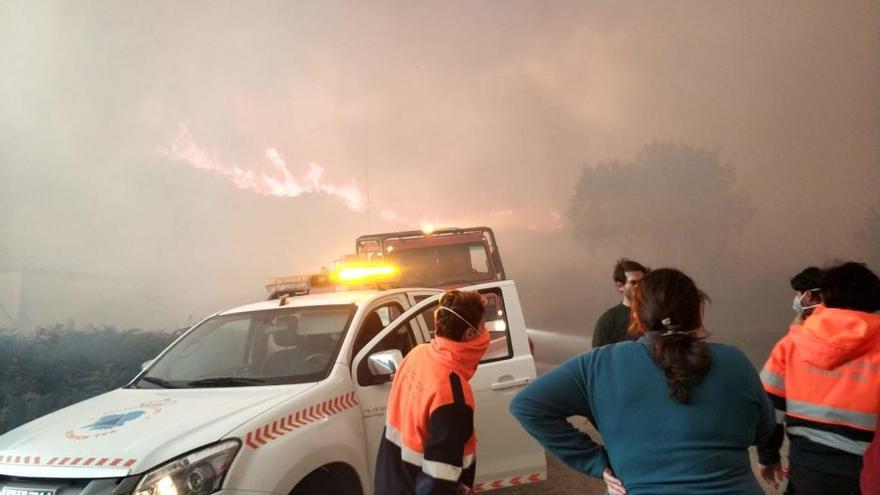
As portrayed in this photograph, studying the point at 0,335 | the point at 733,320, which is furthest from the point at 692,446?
the point at 733,320

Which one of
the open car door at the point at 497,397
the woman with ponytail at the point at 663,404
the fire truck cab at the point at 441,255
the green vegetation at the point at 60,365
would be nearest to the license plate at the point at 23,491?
→ the open car door at the point at 497,397

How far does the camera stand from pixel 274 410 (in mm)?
2354

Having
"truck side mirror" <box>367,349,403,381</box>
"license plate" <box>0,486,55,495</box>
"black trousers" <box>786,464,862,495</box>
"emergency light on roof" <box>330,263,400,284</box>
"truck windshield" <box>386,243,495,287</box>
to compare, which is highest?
"truck windshield" <box>386,243,495,287</box>

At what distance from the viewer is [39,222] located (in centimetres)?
748

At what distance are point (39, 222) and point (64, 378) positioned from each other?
7.77ft

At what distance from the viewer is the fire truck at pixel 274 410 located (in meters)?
2.05

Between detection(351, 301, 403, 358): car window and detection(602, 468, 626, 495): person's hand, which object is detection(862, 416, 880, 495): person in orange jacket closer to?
detection(602, 468, 626, 495): person's hand

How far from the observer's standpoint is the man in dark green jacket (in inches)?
145

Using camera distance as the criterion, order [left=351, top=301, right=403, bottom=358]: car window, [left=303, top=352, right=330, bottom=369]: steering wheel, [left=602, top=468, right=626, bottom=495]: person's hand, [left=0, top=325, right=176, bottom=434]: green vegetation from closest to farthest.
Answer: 1. [left=602, top=468, right=626, bottom=495]: person's hand
2. [left=303, top=352, right=330, bottom=369]: steering wheel
3. [left=351, top=301, right=403, bottom=358]: car window
4. [left=0, top=325, right=176, bottom=434]: green vegetation

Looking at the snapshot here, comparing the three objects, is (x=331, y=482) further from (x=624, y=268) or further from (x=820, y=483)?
(x=624, y=268)

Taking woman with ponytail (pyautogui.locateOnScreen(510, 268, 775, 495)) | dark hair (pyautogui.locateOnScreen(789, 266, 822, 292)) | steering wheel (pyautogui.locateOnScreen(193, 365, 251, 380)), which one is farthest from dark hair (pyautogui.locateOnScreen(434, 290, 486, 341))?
dark hair (pyautogui.locateOnScreen(789, 266, 822, 292))

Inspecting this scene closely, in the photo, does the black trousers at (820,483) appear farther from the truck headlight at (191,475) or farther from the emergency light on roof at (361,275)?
the emergency light on roof at (361,275)

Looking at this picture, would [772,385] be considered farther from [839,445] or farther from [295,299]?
[295,299]

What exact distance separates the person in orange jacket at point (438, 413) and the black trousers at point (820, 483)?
1.18 m
